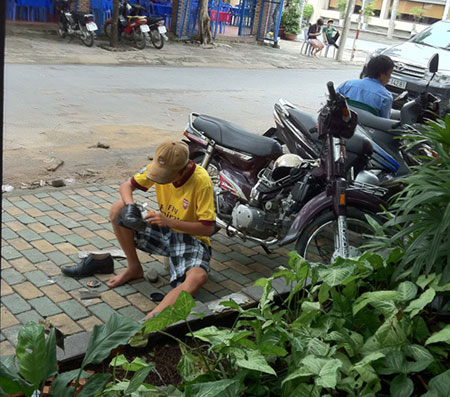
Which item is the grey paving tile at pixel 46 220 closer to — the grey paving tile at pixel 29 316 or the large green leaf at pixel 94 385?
the grey paving tile at pixel 29 316

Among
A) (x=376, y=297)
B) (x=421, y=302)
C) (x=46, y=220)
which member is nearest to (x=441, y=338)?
(x=421, y=302)

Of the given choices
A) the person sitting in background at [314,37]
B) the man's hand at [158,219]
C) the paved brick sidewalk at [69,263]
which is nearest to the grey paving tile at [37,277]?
the paved brick sidewalk at [69,263]

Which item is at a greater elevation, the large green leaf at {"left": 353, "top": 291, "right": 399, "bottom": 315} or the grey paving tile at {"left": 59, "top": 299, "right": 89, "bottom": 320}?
the large green leaf at {"left": 353, "top": 291, "right": 399, "bottom": 315}

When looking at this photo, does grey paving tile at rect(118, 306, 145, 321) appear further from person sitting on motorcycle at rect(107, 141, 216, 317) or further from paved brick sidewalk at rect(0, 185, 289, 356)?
person sitting on motorcycle at rect(107, 141, 216, 317)

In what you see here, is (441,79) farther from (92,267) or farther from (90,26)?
(90,26)

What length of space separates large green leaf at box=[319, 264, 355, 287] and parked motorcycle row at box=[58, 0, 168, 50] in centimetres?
1576

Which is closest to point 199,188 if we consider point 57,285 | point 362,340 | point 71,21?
point 57,285

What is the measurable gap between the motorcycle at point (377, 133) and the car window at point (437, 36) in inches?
359

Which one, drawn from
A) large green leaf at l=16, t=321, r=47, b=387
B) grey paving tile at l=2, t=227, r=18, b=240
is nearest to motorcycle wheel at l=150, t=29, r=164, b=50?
grey paving tile at l=2, t=227, r=18, b=240

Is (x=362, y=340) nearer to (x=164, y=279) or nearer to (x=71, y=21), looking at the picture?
(x=164, y=279)

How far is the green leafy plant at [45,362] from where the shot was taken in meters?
2.20

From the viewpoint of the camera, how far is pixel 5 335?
3.47 metres

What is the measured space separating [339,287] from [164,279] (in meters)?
1.83

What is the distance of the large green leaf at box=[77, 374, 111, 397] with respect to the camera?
7.34 ft
